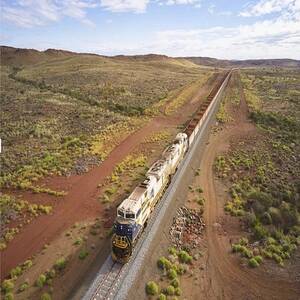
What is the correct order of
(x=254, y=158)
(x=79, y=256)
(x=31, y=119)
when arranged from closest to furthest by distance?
(x=79, y=256), (x=254, y=158), (x=31, y=119)

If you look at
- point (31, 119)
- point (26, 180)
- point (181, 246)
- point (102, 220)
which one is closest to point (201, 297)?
point (181, 246)

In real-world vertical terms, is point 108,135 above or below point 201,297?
above

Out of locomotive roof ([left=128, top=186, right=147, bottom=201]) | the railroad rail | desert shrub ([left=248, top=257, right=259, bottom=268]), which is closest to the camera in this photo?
the railroad rail

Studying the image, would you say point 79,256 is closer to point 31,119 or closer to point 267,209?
point 267,209

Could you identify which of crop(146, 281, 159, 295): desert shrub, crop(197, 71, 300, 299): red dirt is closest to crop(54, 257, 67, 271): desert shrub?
crop(146, 281, 159, 295): desert shrub

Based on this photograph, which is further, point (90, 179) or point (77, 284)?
point (90, 179)

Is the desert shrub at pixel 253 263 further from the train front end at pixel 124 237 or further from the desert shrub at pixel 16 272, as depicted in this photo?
the desert shrub at pixel 16 272

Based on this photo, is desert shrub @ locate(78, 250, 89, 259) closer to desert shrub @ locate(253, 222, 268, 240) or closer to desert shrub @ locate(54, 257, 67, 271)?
desert shrub @ locate(54, 257, 67, 271)
